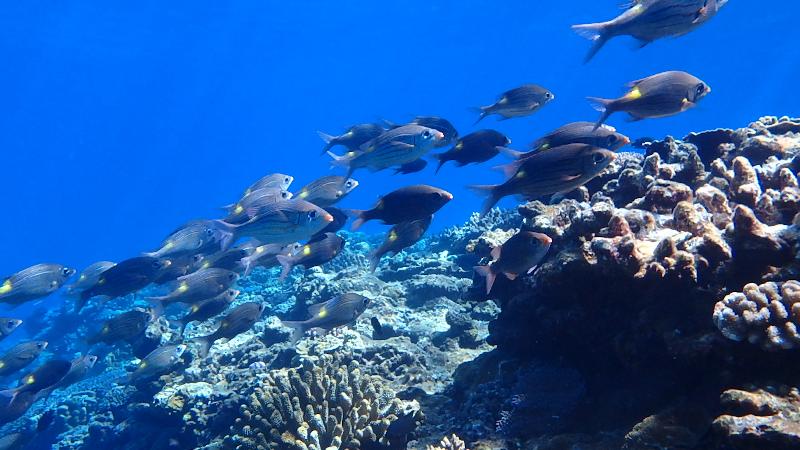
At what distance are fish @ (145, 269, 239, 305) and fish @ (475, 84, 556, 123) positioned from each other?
513cm

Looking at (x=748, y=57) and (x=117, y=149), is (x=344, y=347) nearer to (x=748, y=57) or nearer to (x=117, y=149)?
(x=748, y=57)

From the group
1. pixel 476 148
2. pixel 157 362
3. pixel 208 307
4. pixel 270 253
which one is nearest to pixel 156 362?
pixel 157 362

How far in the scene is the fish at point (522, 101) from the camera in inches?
279

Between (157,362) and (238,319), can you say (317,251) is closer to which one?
(238,319)

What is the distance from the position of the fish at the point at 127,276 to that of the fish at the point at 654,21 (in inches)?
295

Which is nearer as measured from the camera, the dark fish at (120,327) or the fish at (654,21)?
the fish at (654,21)

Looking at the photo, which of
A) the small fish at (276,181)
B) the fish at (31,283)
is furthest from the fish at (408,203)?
the fish at (31,283)

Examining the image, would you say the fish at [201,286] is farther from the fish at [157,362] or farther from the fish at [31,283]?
the fish at [31,283]

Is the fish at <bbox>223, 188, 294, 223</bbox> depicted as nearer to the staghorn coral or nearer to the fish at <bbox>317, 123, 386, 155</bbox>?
the fish at <bbox>317, 123, 386, 155</bbox>

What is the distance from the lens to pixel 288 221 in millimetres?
5961

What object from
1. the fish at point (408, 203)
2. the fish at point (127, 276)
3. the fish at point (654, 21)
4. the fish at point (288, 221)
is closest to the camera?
the fish at point (654, 21)

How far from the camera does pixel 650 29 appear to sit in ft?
17.4

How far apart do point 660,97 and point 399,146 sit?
3.22 m

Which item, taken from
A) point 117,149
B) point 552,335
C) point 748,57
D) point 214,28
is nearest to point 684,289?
point 552,335
